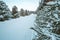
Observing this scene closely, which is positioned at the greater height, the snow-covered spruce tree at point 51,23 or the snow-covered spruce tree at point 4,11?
the snow-covered spruce tree at point 51,23

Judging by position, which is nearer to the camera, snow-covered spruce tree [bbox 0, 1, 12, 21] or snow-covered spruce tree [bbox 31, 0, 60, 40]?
snow-covered spruce tree [bbox 31, 0, 60, 40]

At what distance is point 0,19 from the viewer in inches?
803

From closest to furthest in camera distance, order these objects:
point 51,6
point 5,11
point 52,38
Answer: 1. point 52,38
2. point 51,6
3. point 5,11

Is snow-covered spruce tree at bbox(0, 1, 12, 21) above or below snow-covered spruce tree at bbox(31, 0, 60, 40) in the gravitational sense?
below

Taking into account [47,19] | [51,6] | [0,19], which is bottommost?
[0,19]

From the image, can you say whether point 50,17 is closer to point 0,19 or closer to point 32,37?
point 32,37

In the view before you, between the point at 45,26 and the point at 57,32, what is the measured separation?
4.47 feet

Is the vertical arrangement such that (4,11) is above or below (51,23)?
below

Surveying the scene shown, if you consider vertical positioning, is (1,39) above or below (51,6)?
below

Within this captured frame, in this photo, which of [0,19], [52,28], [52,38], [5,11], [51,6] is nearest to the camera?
[52,38]

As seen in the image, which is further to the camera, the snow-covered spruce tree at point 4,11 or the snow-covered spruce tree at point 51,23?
the snow-covered spruce tree at point 4,11

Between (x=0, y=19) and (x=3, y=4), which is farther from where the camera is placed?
(x=3, y=4)

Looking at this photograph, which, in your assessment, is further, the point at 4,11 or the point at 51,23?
the point at 4,11

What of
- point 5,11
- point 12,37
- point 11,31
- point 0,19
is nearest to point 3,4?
point 5,11
